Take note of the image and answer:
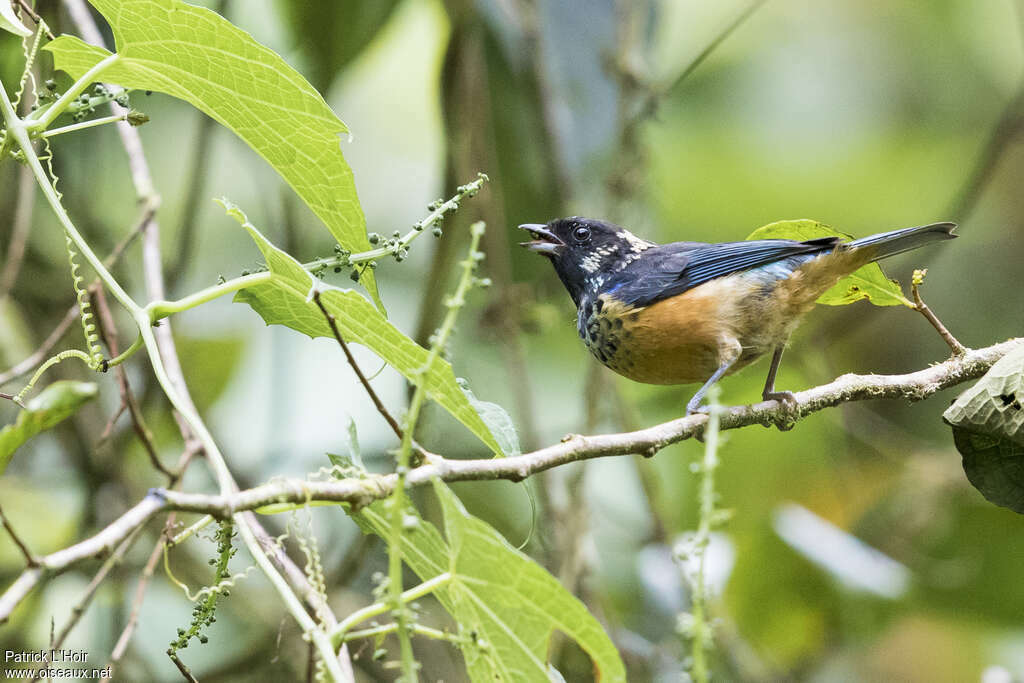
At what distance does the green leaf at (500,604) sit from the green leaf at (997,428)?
1291mm

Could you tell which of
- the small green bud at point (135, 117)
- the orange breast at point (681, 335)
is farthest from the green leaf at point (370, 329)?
the orange breast at point (681, 335)

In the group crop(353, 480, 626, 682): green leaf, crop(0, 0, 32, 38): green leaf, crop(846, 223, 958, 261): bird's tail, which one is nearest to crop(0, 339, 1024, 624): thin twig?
crop(353, 480, 626, 682): green leaf

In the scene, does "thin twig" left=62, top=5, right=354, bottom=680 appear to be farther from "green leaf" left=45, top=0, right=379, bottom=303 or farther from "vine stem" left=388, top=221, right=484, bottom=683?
"vine stem" left=388, top=221, right=484, bottom=683

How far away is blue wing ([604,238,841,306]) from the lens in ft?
11.7

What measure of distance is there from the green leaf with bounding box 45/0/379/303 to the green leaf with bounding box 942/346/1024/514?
1.39 meters

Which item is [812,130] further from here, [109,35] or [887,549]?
[109,35]

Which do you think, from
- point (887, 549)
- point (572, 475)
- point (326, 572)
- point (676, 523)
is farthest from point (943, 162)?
point (326, 572)

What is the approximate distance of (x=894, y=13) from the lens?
23.1 feet

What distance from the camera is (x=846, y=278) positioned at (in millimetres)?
3129

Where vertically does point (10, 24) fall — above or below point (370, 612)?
above

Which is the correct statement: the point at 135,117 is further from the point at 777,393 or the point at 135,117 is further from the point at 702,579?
the point at 777,393

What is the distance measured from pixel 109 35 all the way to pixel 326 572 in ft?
8.51

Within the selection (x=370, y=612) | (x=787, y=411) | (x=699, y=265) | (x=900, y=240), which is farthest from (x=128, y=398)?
(x=900, y=240)

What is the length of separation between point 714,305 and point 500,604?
7.33 feet
